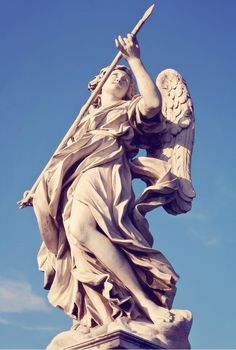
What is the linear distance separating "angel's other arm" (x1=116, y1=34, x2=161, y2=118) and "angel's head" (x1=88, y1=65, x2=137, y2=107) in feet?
2.18

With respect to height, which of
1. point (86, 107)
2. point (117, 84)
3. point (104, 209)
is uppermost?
point (117, 84)

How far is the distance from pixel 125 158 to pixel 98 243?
1.37 metres

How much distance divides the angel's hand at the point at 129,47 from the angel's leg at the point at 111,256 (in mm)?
2013

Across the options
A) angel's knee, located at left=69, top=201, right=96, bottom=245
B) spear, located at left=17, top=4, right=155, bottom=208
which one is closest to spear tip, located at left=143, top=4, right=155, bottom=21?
spear, located at left=17, top=4, right=155, bottom=208

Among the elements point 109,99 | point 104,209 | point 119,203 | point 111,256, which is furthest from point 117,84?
point 111,256

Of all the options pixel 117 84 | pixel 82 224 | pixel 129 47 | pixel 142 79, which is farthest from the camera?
pixel 117 84

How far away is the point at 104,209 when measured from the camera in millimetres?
8086

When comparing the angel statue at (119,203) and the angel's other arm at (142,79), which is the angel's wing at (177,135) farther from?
the angel's other arm at (142,79)

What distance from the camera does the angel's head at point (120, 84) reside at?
9297 mm

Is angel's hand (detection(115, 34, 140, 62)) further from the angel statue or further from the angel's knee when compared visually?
the angel's knee

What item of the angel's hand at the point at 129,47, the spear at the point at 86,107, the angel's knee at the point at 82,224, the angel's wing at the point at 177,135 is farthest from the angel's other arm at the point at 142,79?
the angel's knee at the point at 82,224

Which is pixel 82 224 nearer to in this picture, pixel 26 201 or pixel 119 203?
pixel 119 203

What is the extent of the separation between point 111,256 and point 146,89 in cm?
206

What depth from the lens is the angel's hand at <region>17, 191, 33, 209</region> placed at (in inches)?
349
